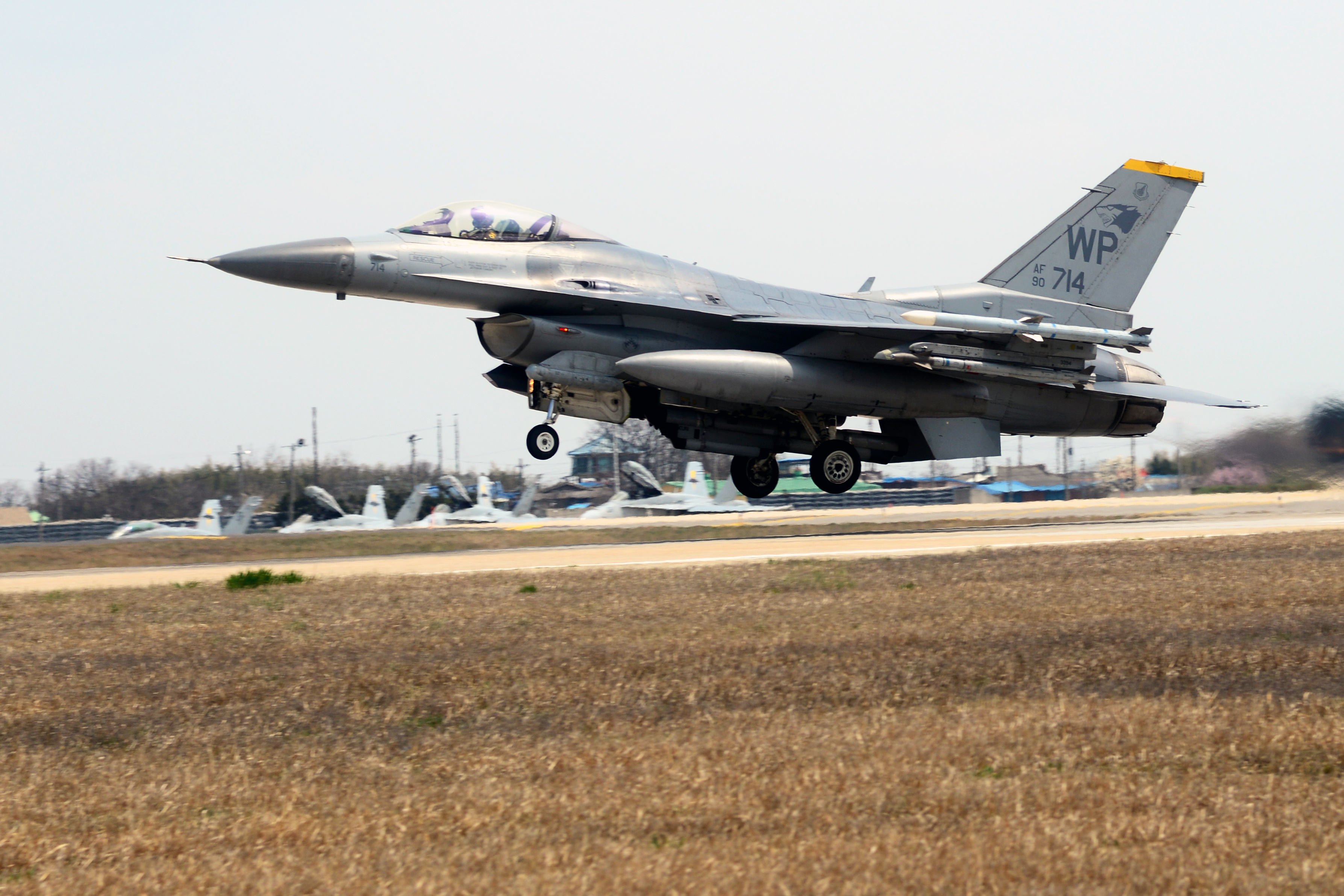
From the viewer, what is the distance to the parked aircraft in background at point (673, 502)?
176ft

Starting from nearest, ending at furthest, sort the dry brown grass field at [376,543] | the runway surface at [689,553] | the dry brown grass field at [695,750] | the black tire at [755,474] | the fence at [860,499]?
1. the dry brown grass field at [695,750]
2. the runway surface at [689,553]
3. the black tire at [755,474]
4. the dry brown grass field at [376,543]
5. the fence at [860,499]

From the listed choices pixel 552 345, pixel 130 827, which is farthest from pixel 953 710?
pixel 552 345

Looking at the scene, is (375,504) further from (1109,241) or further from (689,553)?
(1109,241)

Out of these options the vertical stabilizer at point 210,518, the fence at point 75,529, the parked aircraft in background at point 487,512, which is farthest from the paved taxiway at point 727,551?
the fence at point 75,529

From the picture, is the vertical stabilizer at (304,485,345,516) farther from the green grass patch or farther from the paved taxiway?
the green grass patch

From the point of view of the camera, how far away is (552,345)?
775 inches

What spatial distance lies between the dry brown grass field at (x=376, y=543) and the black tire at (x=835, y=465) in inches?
330

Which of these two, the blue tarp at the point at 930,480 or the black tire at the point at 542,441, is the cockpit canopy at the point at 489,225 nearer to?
the black tire at the point at 542,441

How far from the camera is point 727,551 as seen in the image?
2352 centimetres

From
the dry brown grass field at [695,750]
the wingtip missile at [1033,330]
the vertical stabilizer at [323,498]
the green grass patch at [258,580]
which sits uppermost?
the wingtip missile at [1033,330]

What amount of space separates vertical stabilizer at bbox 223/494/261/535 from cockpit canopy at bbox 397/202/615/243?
Result: 33060mm

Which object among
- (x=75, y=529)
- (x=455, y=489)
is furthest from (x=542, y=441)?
(x=75, y=529)

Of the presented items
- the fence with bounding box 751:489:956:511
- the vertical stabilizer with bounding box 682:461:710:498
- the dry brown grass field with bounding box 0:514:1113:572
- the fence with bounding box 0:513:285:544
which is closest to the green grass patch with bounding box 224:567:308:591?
the dry brown grass field with bounding box 0:514:1113:572

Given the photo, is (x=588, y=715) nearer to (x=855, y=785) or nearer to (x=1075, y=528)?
(x=855, y=785)
